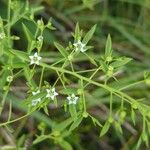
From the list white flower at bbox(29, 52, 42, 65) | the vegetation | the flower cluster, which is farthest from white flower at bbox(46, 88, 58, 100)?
the vegetation

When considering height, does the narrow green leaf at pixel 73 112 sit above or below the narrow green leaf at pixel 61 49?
below

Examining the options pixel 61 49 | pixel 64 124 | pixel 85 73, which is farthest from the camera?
pixel 85 73

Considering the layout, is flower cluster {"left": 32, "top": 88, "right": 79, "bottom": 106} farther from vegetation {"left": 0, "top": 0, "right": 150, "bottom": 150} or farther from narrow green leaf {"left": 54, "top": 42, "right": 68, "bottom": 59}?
vegetation {"left": 0, "top": 0, "right": 150, "bottom": 150}

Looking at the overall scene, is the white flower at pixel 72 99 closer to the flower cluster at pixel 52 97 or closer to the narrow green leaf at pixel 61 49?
the flower cluster at pixel 52 97

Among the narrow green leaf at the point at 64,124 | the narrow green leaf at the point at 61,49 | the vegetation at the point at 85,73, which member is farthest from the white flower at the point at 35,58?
the vegetation at the point at 85,73

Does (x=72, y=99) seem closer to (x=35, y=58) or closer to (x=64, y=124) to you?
(x=35, y=58)

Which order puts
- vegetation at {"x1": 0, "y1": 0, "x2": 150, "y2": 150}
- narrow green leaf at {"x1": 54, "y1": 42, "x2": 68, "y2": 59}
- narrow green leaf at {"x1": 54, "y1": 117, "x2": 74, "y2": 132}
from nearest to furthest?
narrow green leaf at {"x1": 54, "y1": 42, "x2": 68, "y2": 59} → narrow green leaf at {"x1": 54, "y1": 117, "x2": 74, "y2": 132} → vegetation at {"x1": 0, "y1": 0, "x2": 150, "y2": 150}

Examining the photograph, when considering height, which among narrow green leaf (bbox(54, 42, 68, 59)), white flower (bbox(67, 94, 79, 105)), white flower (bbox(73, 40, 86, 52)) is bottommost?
white flower (bbox(67, 94, 79, 105))

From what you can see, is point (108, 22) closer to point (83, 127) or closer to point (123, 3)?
point (123, 3)

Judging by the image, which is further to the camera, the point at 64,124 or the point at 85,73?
the point at 85,73

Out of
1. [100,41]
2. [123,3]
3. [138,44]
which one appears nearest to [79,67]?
[100,41]


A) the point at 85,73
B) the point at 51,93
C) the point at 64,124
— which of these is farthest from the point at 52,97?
the point at 85,73

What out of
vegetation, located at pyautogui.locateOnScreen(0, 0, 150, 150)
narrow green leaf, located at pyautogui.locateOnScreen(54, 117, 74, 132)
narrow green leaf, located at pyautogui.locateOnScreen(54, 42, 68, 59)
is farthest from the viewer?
vegetation, located at pyautogui.locateOnScreen(0, 0, 150, 150)
